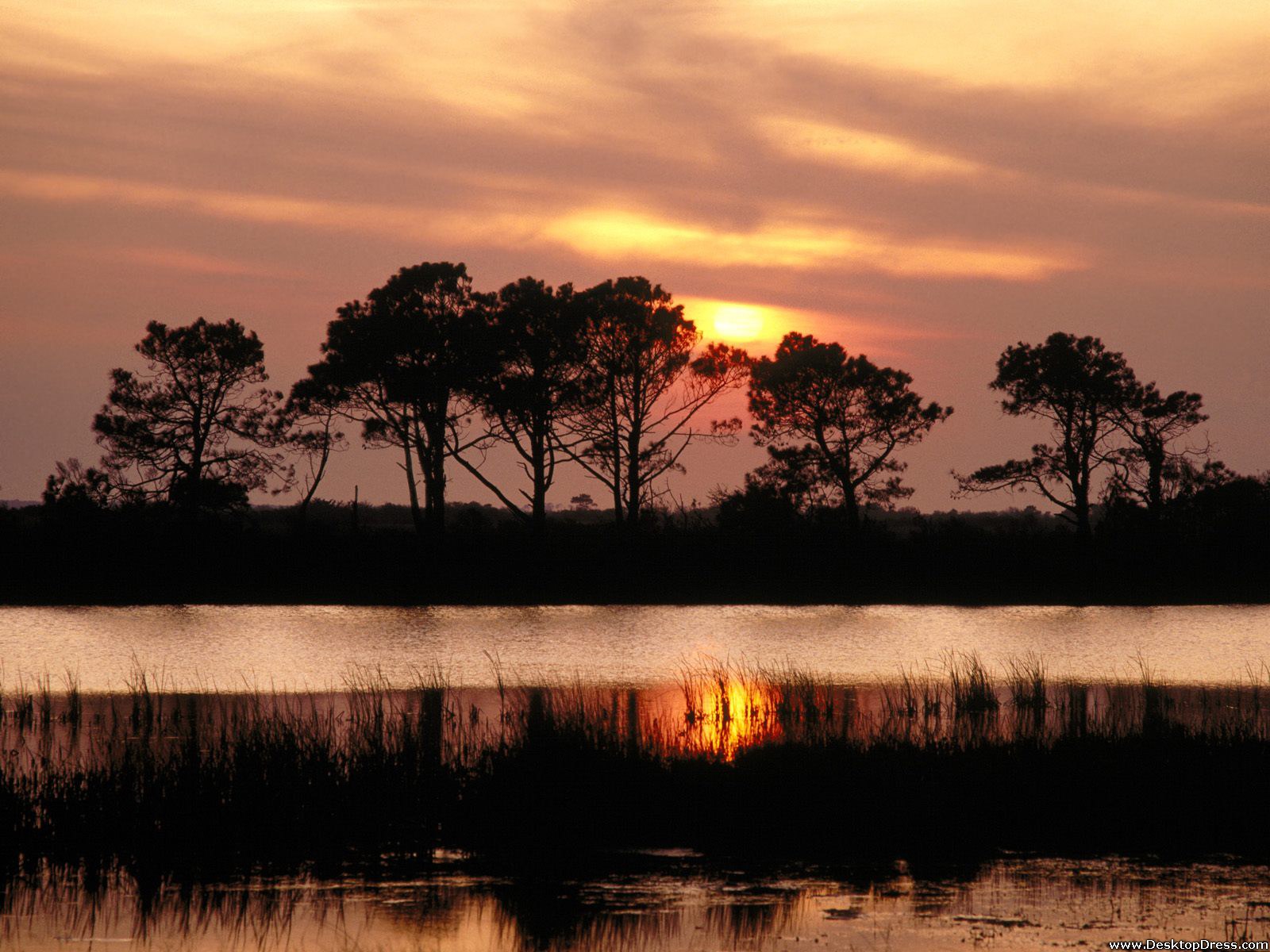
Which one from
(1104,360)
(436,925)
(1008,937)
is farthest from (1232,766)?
(1104,360)

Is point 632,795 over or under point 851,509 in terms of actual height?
under

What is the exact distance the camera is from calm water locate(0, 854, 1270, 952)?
11.0 metres

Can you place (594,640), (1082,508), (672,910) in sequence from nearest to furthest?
(672,910) < (594,640) < (1082,508)

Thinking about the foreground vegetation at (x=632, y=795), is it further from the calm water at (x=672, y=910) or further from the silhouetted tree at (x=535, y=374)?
the silhouetted tree at (x=535, y=374)

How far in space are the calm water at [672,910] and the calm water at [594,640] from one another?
19.8 m

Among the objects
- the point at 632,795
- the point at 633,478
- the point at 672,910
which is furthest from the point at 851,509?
the point at 672,910

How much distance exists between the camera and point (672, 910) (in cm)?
1176

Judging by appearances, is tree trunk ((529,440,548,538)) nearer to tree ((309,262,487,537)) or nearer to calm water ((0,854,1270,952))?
tree ((309,262,487,537))

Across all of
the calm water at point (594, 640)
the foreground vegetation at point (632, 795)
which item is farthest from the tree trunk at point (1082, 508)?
the foreground vegetation at point (632, 795)

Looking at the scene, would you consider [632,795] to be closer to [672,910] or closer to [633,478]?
[672,910]

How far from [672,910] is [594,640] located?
117 ft

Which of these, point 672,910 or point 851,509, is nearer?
point 672,910

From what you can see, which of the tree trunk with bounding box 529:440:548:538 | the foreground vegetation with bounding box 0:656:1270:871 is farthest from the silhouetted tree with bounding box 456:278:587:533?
the foreground vegetation with bounding box 0:656:1270:871

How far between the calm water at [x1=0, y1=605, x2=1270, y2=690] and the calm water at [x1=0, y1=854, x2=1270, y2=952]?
1981 centimetres
